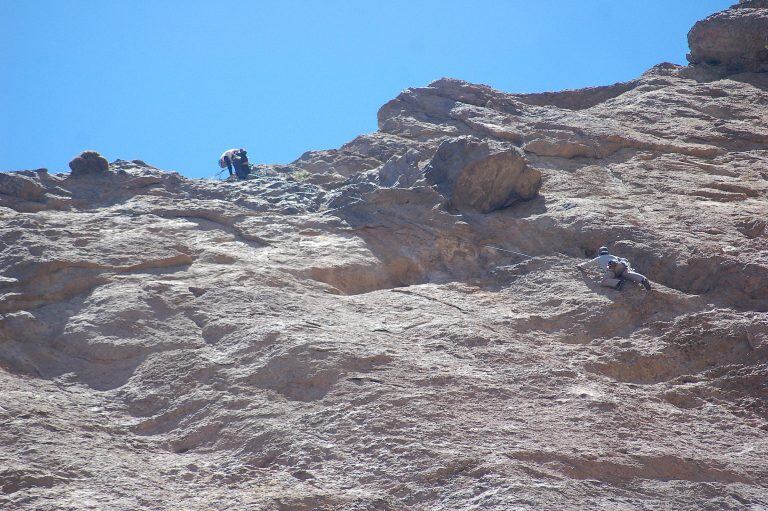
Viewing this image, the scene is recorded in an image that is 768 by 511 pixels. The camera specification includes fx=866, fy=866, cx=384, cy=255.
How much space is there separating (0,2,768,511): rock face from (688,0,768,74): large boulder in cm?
411

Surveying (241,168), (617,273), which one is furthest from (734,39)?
(241,168)

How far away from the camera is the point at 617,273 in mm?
10586

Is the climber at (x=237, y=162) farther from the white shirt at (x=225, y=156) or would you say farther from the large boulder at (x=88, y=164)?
the large boulder at (x=88, y=164)

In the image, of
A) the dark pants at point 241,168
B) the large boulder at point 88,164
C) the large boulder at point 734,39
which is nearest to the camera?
the large boulder at point 88,164

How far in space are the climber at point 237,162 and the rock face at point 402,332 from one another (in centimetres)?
32

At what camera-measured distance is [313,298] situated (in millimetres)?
10633

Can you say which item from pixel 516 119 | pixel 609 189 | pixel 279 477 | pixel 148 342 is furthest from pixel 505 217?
A: pixel 279 477

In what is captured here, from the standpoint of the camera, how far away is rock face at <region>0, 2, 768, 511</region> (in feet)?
24.6

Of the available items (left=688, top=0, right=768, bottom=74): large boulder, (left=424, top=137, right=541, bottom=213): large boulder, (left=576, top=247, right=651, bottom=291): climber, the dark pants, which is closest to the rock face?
(left=424, top=137, right=541, bottom=213): large boulder

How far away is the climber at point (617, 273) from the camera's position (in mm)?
10469

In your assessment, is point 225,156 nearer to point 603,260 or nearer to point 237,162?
point 237,162

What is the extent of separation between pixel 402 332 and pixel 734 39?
42.0 feet

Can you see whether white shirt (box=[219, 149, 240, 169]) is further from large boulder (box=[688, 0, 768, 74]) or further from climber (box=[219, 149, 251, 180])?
large boulder (box=[688, 0, 768, 74])

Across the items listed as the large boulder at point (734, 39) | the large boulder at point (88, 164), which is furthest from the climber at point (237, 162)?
the large boulder at point (734, 39)
